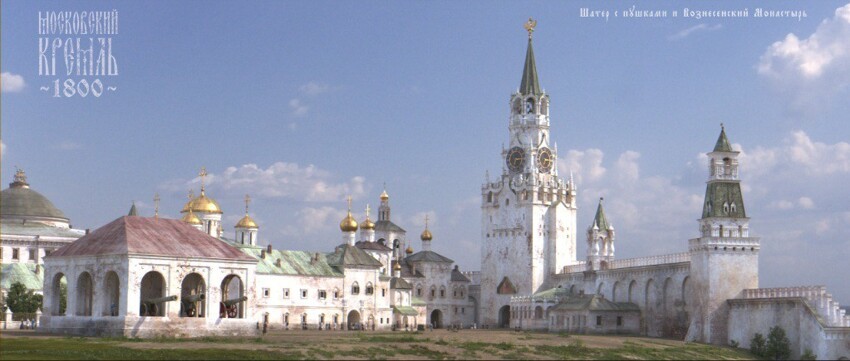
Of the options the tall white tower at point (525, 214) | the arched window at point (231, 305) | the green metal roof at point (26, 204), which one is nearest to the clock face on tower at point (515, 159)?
the tall white tower at point (525, 214)

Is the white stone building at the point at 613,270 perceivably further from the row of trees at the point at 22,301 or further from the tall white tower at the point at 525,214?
the row of trees at the point at 22,301

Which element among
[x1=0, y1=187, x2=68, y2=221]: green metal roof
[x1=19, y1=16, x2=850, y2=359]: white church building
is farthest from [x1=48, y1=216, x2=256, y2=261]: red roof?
[x1=0, y1=187, x2=68, y2=221]: green metal roof

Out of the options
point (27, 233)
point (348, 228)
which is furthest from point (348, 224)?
point (27, 233)

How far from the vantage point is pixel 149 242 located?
66.2 meters

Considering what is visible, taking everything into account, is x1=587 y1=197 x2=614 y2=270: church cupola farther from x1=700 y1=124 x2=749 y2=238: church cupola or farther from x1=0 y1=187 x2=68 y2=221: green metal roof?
x1=0 y1=187 x2=68 y2=221: green metal roof

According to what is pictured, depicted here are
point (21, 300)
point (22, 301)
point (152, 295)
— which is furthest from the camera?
point (21, 300)

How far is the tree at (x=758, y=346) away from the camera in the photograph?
65.9 meters

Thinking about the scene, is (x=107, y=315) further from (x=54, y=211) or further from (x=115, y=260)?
(x=54, y=211)

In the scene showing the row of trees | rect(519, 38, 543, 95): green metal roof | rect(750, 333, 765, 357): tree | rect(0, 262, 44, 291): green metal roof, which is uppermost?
rect(519, 38, 543, 95): green metal roof

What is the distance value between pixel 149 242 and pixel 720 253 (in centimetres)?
3546

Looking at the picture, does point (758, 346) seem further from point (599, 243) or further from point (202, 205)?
point (202, 205)

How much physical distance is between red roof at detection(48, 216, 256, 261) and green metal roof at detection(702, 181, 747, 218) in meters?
29.7

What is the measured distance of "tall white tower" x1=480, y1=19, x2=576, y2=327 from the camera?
11256 centimetres

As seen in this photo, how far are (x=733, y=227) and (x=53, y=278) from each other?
42.6m
